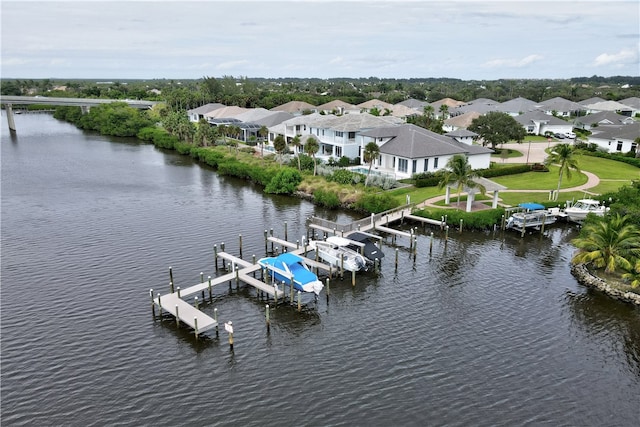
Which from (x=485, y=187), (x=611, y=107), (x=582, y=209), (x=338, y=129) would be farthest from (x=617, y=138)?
(x=611, y=107)

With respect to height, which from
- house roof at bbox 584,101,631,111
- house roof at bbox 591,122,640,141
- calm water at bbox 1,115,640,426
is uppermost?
house roof at bbox 584,101,631,111

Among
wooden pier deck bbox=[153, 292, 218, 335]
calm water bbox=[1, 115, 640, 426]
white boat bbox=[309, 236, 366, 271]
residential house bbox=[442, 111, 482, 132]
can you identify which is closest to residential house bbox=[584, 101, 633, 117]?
residential house bbox=[442, 111, 482, 132]

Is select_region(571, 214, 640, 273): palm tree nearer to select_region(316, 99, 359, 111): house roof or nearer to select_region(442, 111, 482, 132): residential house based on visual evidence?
select_region(442, 111, 482, 132): residential house

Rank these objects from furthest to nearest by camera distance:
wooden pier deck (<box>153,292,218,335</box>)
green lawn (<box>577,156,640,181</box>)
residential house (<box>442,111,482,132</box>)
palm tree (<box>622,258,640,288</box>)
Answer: residential house (<box>442,111,482,132</box>)
green lawn (<box>577,156,640,181</box>)
palm tree (<box>622,258,640,288</box>)
wooden pier deck (<box>153,292,218,335</box>)

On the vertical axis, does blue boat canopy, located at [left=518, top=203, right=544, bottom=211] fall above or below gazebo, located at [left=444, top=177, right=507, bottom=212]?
below

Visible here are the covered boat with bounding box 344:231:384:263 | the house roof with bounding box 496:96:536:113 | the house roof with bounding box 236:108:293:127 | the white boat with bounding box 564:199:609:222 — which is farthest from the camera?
the house roof with bounding box 496:96:536:113

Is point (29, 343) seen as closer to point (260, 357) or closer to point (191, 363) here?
point (191, 363)

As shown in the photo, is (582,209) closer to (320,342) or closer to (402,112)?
(320,342)
